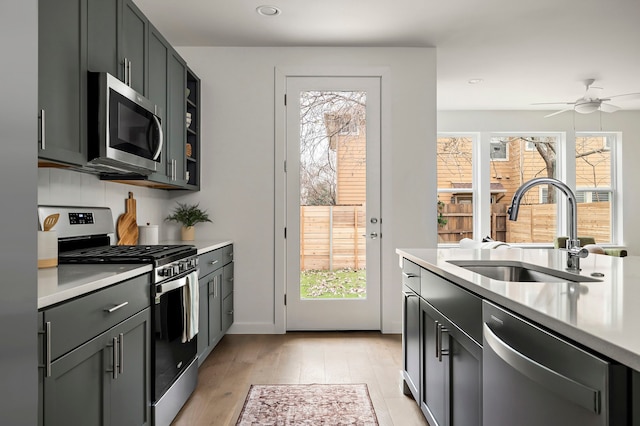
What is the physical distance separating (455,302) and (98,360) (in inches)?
49.9

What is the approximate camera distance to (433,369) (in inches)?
78.0

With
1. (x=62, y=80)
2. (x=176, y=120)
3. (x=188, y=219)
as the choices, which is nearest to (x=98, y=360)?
(x=62, y=80)

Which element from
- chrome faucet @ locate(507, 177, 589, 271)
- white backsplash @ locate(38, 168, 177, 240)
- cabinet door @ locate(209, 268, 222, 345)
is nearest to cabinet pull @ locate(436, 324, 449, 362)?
chrome faucet @ locate(507, 177, 589, 271)

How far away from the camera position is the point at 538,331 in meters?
0.99

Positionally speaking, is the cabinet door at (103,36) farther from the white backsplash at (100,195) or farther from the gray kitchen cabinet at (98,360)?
the gray kitchen cabinet at (98,360)

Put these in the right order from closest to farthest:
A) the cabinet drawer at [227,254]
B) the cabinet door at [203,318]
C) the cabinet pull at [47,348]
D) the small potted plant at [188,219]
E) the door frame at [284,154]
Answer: the cabinet pull at [47,348] < the cabinet door at [203,318] < the cabinet drawer at [227,254] < the small potted plant at [188,219] < the door frame at [284,154]

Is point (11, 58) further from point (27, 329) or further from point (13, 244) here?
point (27, 329)

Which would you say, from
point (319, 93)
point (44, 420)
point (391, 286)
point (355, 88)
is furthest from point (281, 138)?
point (44, 420)

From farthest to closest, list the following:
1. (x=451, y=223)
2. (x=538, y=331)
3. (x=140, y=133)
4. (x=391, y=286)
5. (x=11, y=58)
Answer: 1. (x=451, y=223)
2. (x=391, y=286)
3. (x=140, y=133)
4. (x=538, y=331)
5. (x=11, y=58)

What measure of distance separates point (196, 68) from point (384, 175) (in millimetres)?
1955

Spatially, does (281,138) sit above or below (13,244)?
above

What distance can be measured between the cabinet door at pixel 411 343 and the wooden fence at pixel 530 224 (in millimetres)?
4475

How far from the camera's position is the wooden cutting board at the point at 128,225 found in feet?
10.0

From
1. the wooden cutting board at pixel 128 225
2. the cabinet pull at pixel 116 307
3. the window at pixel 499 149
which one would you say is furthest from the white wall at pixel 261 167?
the window at pixel 499 149
